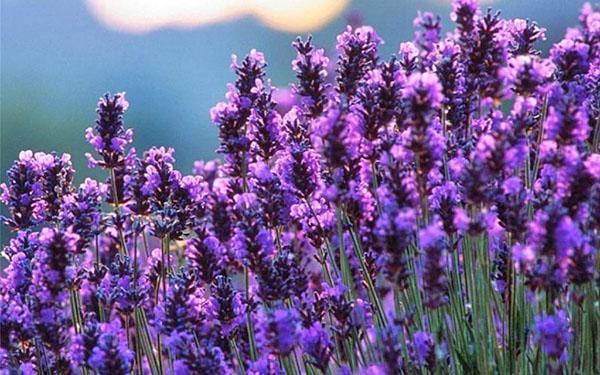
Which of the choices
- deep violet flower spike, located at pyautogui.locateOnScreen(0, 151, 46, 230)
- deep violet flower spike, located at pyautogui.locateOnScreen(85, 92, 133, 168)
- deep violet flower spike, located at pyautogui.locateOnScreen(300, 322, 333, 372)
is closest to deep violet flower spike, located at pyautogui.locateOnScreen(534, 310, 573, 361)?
deep violet flower spike, located at pyautogui.locateOnScreen(300, 322, 333, 372)

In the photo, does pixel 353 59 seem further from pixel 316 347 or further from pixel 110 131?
pixel 316 347

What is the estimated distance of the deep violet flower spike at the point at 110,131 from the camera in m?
2.57

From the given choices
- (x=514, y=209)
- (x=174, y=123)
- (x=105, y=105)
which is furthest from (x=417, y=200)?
(x=174, y=123)

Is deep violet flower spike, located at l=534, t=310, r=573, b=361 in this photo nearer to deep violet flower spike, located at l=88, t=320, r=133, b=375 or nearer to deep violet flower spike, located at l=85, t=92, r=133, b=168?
deep violet flower spike, located at l=88, t=320, r=133, b=375

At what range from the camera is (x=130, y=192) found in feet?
8.77

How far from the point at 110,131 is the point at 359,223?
72 cm

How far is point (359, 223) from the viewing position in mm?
2445

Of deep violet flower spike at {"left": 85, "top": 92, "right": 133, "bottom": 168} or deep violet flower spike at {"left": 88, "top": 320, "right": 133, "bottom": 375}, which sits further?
deep violet flower spike at {"left": 85, "top": 92, "right": 133, "bottom": 168}

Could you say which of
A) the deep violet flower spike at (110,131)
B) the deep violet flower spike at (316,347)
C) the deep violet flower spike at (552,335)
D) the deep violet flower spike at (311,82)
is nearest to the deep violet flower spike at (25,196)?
the deep violet flower spike at (110,131)

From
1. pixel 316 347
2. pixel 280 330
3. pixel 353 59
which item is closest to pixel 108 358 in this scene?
pixel 280 330

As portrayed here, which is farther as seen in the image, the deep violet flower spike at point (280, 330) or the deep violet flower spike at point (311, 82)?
the deep violet flower spike at point (311, 82)

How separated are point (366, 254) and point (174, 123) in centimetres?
1765

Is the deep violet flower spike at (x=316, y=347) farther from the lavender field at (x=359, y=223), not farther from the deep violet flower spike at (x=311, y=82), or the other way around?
the deep violet flower spike at (x=311, y=82)

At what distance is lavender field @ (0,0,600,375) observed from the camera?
1896mm
